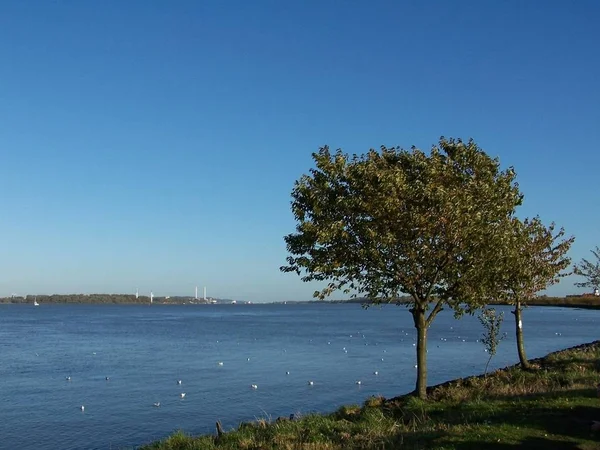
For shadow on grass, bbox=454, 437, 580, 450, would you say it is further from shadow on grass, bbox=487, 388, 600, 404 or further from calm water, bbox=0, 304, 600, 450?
calm water, bbox=0, 304, 600, 450

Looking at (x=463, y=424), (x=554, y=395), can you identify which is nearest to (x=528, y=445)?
(x=463, y=424)

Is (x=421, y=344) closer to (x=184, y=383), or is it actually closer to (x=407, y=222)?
(x=407, y=222)

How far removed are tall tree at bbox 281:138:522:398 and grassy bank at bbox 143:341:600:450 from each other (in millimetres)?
3064

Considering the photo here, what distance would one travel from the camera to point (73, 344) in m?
81.2

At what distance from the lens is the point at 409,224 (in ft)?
71.3

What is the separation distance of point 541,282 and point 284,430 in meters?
18.0

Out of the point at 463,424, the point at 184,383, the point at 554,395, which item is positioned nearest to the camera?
the point at 463,424

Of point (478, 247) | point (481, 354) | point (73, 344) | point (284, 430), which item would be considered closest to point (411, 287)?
point (478, 247)

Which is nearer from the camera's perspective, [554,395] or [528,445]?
[528,445]

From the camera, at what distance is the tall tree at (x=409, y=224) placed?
21.3m

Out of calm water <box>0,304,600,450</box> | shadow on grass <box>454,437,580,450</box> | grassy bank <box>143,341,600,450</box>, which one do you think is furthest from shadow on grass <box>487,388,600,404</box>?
calm water <box>0,304,600,450</box>

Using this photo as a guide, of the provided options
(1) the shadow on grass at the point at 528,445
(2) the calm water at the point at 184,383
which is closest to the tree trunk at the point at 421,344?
(1) the shadow on grass at the point at 528,445

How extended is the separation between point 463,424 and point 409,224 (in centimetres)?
743

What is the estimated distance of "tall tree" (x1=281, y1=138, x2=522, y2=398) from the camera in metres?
21.3
